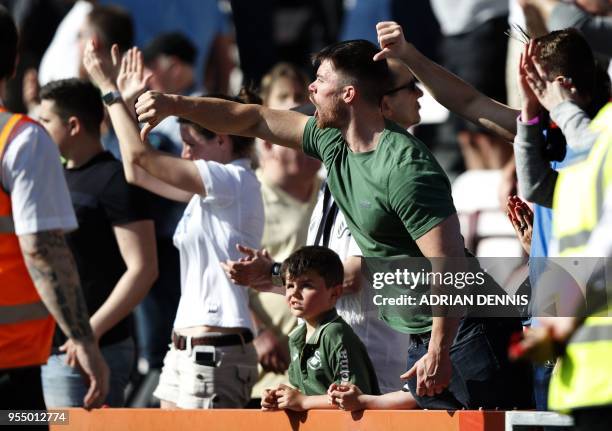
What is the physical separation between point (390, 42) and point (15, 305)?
1.79 metres

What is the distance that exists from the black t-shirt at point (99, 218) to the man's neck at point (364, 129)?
5.93 ft

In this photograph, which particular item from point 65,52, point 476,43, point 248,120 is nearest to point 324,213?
point 248,120

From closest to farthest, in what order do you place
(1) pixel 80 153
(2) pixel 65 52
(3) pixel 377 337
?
(3) pixel 377 337
(1) pixel 80 153
(2) pixel 65 52

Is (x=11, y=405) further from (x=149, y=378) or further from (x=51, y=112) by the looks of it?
(x=149, y=378)

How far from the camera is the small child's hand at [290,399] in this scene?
539 centimetres

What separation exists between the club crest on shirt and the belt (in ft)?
2.87

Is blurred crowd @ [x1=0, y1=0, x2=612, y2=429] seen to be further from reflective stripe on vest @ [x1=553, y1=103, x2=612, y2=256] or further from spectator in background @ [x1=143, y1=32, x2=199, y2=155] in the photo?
spectator in background @ [x1=143, y1=32, x2=199, y2=155]

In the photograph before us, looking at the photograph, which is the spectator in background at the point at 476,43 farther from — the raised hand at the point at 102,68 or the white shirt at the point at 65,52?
the raised hand at the point at 102,68

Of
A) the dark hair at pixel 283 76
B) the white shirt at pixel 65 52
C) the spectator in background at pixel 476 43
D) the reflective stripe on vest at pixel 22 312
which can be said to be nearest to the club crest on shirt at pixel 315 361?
the reflective stripe on vest at pixel 22 312

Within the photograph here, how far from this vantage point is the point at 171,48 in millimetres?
9734

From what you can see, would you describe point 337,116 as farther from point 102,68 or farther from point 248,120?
point 102,68

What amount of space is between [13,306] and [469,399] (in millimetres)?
1791

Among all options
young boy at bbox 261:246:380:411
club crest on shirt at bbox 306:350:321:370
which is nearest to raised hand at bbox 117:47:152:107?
young boy at bbox 261:246:380:411

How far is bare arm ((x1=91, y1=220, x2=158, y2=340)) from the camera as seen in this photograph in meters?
6.80
